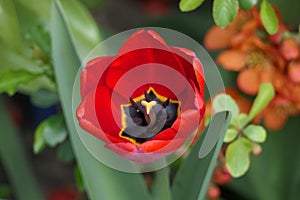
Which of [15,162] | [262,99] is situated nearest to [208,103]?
[262,99]

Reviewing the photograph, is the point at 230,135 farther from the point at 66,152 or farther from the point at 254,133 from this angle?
the point at 66,152

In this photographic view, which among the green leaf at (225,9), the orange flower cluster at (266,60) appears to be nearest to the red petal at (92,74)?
the green leaf at (225,9)

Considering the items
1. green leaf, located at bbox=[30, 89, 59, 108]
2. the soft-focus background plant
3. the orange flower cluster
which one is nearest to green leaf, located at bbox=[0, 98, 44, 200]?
the soft-focus background plant

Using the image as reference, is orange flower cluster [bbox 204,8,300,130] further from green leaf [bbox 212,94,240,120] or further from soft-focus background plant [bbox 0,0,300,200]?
green leaf [bbox 212,94,240,120]

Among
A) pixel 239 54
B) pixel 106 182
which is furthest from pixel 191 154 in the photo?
pixel 239 54

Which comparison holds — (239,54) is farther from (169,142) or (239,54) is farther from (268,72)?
(169,142)
